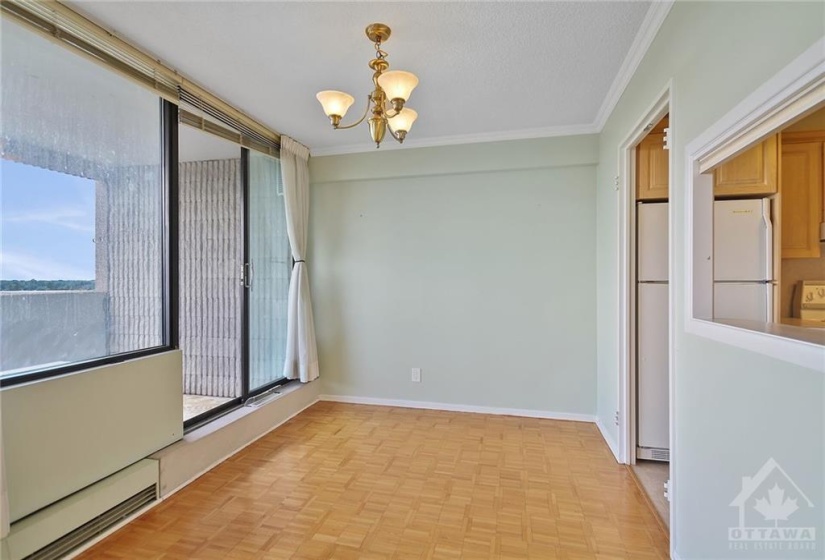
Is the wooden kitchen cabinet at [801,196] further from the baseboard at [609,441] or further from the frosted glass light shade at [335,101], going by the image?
the frosted glass light shade at [335,101]

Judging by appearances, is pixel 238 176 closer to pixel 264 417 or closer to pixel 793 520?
pixel 264 417

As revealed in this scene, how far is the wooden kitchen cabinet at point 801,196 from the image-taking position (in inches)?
90.9

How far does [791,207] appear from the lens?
2350 mm

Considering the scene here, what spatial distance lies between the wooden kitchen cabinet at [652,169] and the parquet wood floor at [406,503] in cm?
192

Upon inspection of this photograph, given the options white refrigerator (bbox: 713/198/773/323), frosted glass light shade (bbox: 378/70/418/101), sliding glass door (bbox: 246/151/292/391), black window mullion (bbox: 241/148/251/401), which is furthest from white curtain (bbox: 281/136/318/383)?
white refrigerator (bbox: 713/198/773/323)

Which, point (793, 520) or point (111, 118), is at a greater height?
point (111, 118)

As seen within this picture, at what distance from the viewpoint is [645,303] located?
253cm

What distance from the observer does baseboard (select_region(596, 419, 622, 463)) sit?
103 inches

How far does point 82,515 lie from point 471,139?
366 cm

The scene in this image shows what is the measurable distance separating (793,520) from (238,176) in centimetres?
383

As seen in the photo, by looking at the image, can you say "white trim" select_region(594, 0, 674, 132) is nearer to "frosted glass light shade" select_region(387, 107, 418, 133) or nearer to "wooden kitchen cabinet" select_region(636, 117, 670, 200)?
"wooden kitchen cabinet" select_region(636, 117, 670, 200)

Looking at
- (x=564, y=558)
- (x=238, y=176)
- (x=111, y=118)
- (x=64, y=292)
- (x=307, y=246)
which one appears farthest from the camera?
(x=307, y=246)

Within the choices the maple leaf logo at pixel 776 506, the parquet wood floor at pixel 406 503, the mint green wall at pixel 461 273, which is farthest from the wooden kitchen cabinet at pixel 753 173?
the parquet wood floor at pixel 406 503

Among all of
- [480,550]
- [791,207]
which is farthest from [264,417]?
[791,207]
